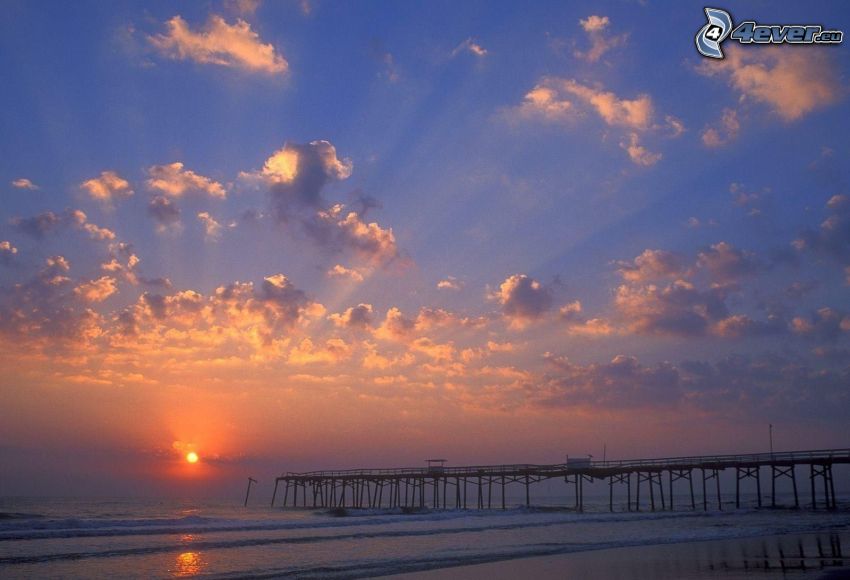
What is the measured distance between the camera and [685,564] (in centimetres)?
1869

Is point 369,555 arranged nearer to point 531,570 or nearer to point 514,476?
point 531,570

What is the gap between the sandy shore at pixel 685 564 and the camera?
54.7 feet

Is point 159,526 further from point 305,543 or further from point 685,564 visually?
point 685,564

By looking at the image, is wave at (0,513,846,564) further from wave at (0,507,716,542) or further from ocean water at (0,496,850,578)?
wave at (0,507,716,542)

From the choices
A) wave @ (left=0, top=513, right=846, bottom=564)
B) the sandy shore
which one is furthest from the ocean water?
the sandy shore

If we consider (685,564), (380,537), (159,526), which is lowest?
(159,526)

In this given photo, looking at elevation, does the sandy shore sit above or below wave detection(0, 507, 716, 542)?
above

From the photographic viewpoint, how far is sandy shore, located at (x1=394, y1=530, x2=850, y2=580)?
54.7ft

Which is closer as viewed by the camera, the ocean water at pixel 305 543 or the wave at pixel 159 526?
the ocean water at pixel 305 543

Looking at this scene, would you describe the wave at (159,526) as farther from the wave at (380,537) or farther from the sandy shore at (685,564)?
the sandy shore at (685,564)

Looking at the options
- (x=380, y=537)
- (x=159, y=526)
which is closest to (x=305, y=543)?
(x=380, y=537)

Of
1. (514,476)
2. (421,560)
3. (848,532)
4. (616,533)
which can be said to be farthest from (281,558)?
(514,476)

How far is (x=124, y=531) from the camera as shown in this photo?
33438 mm

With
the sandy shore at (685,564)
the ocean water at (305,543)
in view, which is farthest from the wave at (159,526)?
the sandy shore at (685,564)
